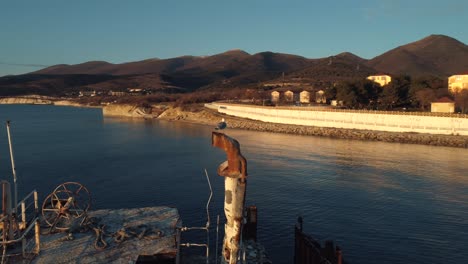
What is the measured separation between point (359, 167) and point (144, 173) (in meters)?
19.1

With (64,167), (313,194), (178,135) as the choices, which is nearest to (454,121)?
(313,194)

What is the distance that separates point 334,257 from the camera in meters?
12.0

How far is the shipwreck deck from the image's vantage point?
1113 cm

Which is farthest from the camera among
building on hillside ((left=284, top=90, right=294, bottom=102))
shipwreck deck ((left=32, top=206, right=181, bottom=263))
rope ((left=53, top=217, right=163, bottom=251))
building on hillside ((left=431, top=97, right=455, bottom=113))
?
building on hillside ((left=284, top=90, right=294, bottom=102))

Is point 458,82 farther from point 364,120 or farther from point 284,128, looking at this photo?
point 284,128

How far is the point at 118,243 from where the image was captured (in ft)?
39.3

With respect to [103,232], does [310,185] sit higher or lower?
lower

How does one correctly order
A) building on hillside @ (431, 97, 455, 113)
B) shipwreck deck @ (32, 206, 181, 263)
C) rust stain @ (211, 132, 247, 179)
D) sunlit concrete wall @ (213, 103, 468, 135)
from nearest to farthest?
rust stain @ (211, 132, 247, 179) → shipwreck deck @ (32, 206, 181, 263) → sunlit concrete wall @ (213, 103, 468, 135) → building on hillside @ (431, 97, 455, 113)

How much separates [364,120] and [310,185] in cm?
3595

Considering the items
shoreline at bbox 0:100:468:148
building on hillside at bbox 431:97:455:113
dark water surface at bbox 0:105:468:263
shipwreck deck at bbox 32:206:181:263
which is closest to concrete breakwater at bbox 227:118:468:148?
shoreline at bbox 0:100:468:148

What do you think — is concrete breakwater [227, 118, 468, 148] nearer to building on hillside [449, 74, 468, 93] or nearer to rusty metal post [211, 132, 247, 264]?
building on hillside [449, 74, 468, 93]

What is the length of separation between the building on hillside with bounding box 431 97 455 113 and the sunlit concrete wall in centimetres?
740

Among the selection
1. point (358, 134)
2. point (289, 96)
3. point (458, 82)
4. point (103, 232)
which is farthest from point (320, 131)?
point (289, 96)

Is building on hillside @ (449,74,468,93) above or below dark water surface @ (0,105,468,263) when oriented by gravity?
above
